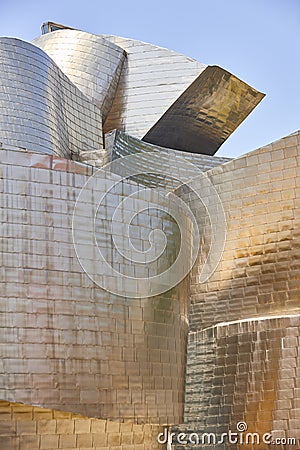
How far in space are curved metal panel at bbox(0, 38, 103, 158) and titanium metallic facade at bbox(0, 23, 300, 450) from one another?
3cm

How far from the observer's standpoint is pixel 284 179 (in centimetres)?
1448

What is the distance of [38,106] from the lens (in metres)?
17.5

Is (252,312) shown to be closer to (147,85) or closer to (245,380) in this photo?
(245,380)

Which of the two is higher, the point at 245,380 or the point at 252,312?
the point at 252,312

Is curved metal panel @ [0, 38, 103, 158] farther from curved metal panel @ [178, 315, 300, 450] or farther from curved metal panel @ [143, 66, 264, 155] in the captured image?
curved metal panel @ [178, 315, 300, 450]

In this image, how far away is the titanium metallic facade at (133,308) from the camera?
38.8 ft

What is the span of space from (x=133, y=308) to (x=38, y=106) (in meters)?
6.09

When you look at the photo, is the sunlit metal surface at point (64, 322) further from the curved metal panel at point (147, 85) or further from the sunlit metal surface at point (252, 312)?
the curved metal panel at point (147, 85)

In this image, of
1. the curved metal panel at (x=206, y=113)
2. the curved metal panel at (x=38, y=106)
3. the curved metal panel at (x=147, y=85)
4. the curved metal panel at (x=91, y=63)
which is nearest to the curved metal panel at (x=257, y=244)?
the curved metal panel at (x=38, y=106)

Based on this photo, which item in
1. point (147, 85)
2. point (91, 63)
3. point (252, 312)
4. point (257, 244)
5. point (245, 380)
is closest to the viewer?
point (245, 380)

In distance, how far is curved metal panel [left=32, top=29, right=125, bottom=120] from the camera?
806 inches

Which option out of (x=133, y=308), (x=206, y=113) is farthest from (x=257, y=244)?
(x=206, y=113)

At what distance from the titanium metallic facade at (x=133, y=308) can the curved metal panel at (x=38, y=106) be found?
29 mm

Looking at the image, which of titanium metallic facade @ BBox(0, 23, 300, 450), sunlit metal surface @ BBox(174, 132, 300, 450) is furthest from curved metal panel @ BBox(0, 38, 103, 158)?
sunlit metal surface @ BBox(174, 132, 300, 450)
